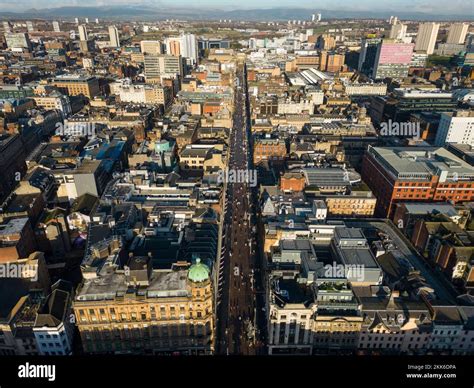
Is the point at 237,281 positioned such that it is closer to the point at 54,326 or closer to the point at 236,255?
the point at 236,255

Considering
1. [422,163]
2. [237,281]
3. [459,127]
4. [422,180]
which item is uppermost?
[459,127]

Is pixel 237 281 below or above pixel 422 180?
below

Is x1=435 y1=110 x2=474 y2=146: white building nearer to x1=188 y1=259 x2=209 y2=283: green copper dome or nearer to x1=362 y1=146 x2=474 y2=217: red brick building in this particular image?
x1=362 y1=146 x2=474 y2=217: red brick building

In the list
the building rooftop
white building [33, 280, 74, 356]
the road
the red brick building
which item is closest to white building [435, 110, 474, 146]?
the building rooftop

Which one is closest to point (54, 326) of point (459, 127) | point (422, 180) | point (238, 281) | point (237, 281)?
point (237, 281)

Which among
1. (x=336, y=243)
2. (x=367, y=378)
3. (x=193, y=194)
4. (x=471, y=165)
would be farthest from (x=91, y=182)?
(x=471, y=165)

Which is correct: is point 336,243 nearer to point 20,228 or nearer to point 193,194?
point 193,194

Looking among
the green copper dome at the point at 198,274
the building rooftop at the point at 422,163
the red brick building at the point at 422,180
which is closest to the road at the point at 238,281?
the green copper dome at the point at 198,274
